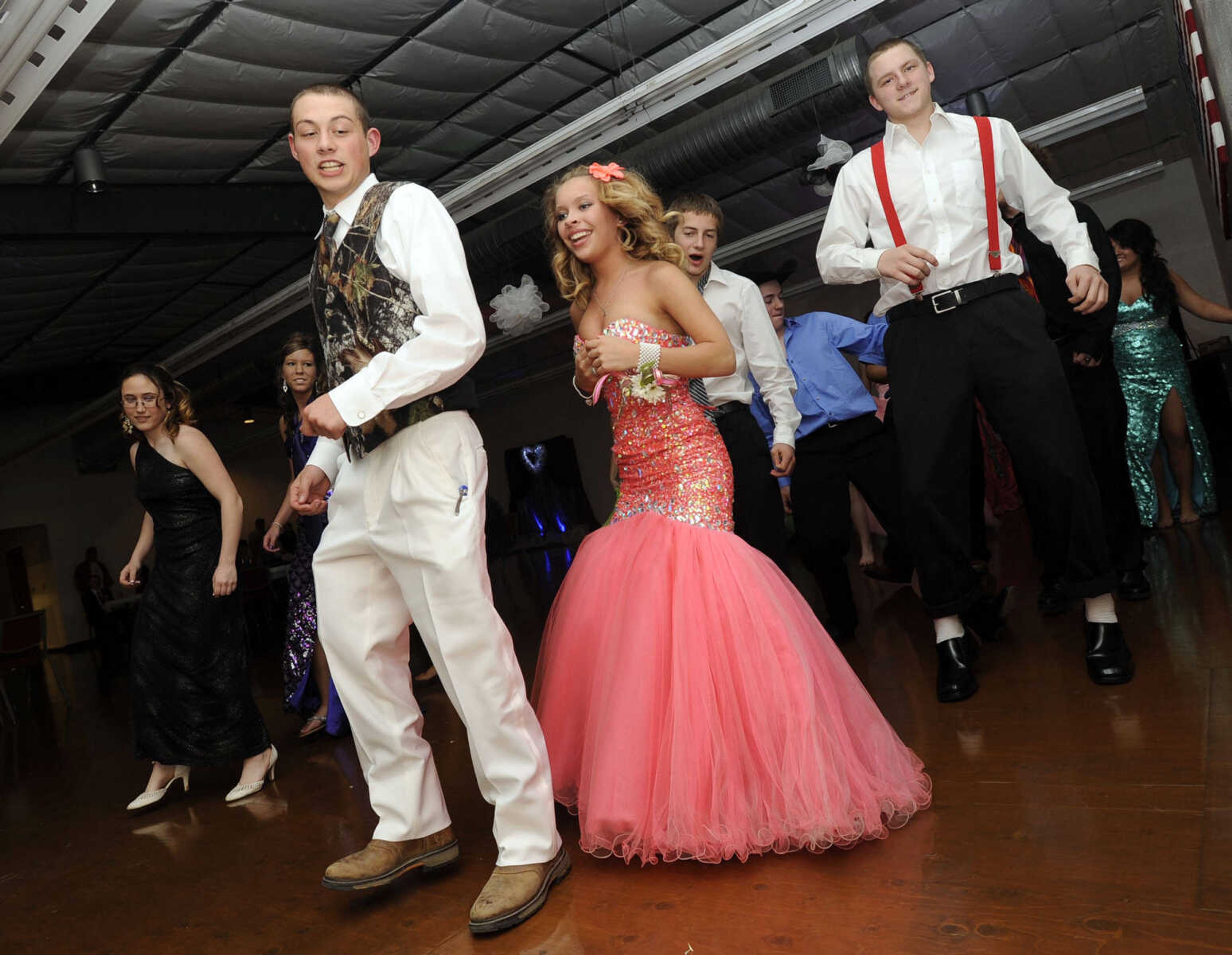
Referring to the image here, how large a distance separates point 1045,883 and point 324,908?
1.36 metres

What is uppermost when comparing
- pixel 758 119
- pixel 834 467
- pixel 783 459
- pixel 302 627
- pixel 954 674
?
pixel 758 119

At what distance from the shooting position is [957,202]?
243cm

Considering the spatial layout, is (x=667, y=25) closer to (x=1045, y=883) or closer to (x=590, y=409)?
(x=1045, y=883)

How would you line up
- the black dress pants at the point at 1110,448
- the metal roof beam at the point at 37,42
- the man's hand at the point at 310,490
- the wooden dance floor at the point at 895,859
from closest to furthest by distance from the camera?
1. the wooden dance floor at the point at 895,859
2. the man's hand at the point at 310,490
3. the black dress pants at the point at 1110,448
4. the metal roof beam at the point at 37,42

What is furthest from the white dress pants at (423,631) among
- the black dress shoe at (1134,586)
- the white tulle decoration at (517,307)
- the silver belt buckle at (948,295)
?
the black dress shoe at (1134,586)

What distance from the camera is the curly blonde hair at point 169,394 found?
329cm

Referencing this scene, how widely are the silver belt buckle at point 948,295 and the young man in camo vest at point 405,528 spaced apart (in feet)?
4.00

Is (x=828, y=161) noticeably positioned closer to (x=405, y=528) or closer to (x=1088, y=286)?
(x=1088, y=286)

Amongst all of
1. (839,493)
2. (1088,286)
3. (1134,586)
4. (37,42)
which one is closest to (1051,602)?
(1134,586)

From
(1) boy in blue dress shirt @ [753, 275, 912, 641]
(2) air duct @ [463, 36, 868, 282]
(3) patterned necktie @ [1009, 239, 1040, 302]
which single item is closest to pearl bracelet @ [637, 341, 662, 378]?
(3) patterned necktie @ [1009, 239, 1040, 302]

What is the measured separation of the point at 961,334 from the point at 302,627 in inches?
111

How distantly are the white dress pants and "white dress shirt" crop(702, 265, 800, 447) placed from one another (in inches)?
57.4

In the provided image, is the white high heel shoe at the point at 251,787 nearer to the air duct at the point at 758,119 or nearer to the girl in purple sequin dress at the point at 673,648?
the girl in purple sequin dress at the point at 673,648

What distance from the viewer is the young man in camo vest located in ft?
5.78
